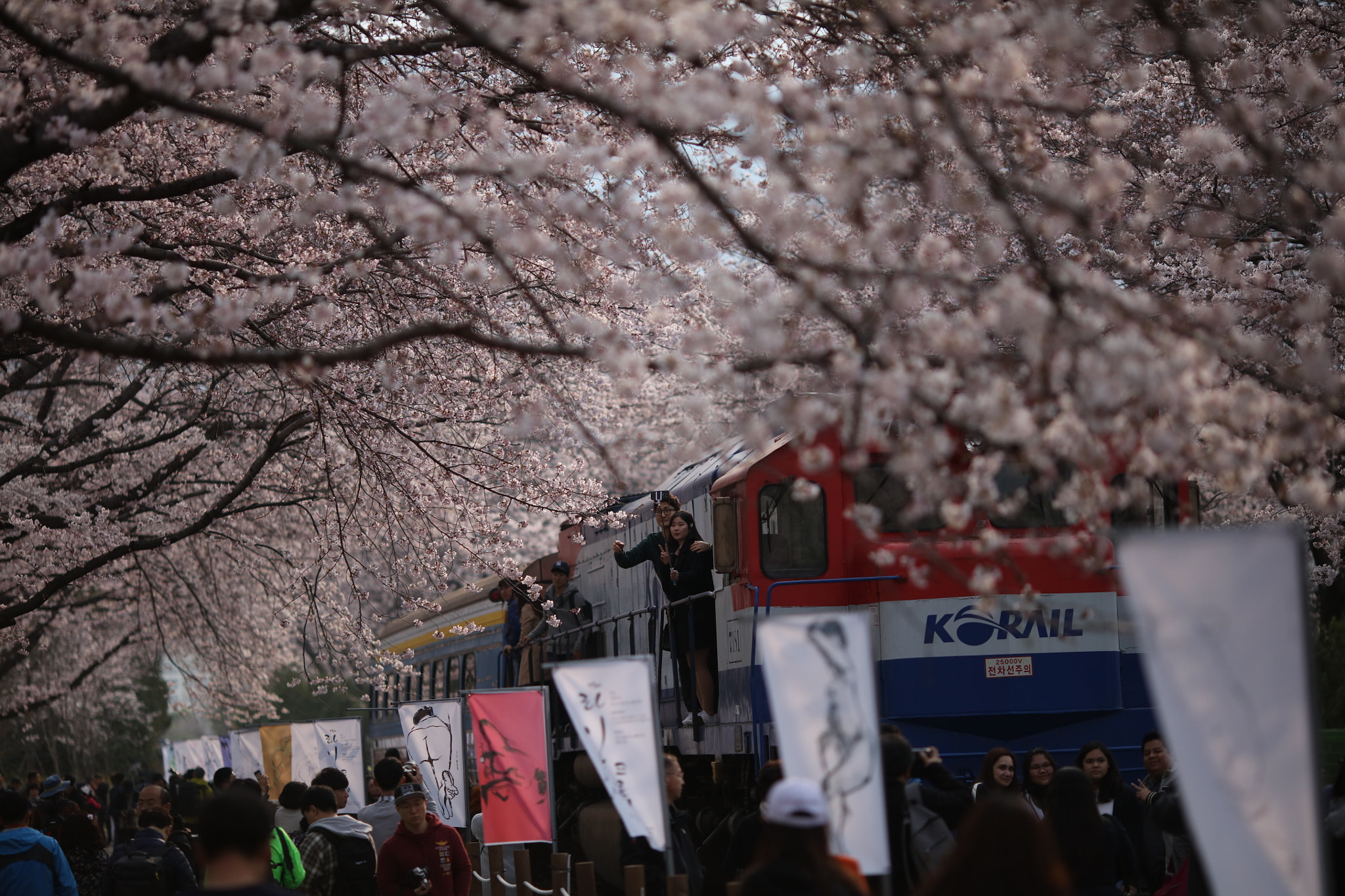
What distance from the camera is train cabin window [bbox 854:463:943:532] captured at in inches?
400

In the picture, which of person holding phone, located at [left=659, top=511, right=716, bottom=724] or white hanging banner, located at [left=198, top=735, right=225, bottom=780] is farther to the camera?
white hanging banner, located at [left=198, top=735, right=225, bottom=780]

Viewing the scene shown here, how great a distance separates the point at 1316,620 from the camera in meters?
20.4

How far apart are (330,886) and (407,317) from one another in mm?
4931

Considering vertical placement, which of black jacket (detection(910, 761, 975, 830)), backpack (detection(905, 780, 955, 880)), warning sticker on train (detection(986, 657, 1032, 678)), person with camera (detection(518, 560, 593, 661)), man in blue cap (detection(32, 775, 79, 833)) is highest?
person with camera (detection(518, 560, 593, 661))

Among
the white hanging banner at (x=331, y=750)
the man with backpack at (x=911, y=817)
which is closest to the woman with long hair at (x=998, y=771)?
the man with backpack at (x=911, y=817)

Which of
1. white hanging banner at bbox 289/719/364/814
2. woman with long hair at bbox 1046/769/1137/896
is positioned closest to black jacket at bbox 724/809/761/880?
woman with long hair at bbox 1046/769/1137/896

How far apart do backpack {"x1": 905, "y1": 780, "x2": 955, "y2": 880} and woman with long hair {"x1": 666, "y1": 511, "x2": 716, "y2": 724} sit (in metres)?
4.58

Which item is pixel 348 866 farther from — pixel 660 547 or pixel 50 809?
A: pixel 50 809

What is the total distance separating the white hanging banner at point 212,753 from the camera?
20203 millimetres

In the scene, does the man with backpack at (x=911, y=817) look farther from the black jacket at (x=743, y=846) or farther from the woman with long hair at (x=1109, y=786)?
the woman with long hair at (x=1109, y=786)

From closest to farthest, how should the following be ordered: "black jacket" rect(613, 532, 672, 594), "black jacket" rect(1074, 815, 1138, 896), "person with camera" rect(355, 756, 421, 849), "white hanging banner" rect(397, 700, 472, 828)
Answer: "black jacket" rect(1074, 815, 1138, 896) → "person with camera" rect(355, 756, 421, 849) → "white hanging banner" rect(397, 700, 472, 828) → "black jacket" rect(613, 532, 672, 594)

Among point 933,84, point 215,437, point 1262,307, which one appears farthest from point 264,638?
point 933,84

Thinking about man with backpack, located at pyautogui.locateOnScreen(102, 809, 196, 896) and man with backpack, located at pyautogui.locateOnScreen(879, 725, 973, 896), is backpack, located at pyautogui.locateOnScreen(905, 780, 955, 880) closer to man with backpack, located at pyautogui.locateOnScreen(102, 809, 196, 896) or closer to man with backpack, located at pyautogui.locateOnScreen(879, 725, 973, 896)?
man with backpack, located at pyautogui.locateOnScreen(879, 725, 973, 896)

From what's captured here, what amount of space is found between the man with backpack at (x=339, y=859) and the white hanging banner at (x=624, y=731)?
1.47 metres
